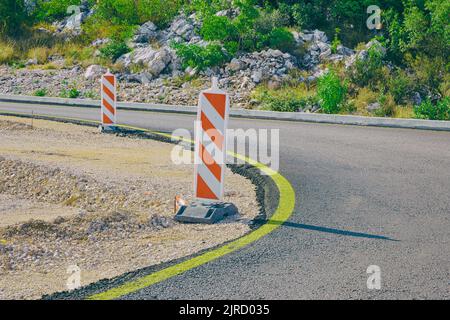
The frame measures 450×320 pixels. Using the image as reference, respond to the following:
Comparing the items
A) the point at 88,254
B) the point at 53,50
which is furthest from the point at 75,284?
the point at 53,50

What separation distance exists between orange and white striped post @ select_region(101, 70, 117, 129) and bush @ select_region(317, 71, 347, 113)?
7.21 m

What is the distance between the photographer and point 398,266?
526 centimetres

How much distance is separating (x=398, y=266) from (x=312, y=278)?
766 mm

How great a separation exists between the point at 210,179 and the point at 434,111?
12.4 m

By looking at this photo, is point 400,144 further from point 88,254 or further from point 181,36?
point 181,36

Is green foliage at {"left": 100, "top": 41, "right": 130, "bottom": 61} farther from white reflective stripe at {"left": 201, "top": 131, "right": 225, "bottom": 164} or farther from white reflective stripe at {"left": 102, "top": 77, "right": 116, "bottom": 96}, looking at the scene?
white reflective stripe at {"left": 201, "top": 131, "right": 225, "bottom": 164}

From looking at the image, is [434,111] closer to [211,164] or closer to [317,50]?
[317,50]

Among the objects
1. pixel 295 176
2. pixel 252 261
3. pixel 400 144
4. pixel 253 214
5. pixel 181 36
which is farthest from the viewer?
pixel 181 36

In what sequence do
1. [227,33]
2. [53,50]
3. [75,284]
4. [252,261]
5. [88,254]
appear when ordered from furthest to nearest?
[53,50] < [227,33] < [88,254] < [252,261] < [75,284]

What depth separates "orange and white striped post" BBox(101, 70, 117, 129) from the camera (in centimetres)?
1415

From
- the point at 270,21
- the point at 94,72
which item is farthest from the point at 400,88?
the point at 94,72

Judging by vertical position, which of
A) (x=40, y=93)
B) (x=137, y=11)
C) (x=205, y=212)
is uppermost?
(x=137, y=11)

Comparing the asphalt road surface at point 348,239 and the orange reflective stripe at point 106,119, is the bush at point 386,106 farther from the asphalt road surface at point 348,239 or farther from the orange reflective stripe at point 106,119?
the orange reflective stripe at point 106,119

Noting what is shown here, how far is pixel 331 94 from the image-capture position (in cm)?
1931
